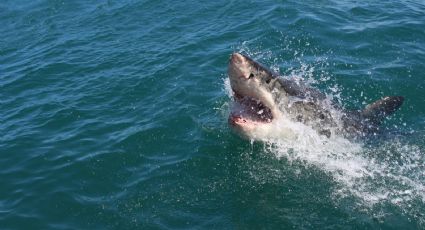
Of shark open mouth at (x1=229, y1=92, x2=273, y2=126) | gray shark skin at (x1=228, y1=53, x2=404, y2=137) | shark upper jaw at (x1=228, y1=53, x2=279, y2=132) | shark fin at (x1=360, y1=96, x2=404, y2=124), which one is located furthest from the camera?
shark fin at (x1=360, y1=96, x2=404, y2=124)

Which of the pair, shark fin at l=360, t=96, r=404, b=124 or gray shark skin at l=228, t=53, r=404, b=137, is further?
shark fin at l=360, t=96, r=404, b=124

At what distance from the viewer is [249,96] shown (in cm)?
1044

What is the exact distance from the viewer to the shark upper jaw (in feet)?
33.1

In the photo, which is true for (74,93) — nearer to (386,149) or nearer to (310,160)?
(310,160)

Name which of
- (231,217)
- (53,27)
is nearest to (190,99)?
(231,217)

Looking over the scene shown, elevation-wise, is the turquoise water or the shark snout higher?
the shark snout

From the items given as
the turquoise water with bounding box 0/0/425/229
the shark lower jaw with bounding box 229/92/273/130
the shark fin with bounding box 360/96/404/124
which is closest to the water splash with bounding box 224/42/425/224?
the turquoise water with bounding box 0/0/425/229

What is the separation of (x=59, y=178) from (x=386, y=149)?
729cm

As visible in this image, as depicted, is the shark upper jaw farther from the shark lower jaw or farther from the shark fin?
the shark fin

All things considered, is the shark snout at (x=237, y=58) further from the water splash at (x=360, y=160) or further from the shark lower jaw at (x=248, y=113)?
the water splash at (x=360, y=160)

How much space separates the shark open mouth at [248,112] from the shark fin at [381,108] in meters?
2.58

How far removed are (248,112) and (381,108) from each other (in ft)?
10.9

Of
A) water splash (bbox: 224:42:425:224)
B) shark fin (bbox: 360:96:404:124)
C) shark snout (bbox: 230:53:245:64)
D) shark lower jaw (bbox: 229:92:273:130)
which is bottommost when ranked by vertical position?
water splash (bbox: 224:42:425:224)

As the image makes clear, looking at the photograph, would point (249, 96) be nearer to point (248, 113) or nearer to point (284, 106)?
point (248, 113)
